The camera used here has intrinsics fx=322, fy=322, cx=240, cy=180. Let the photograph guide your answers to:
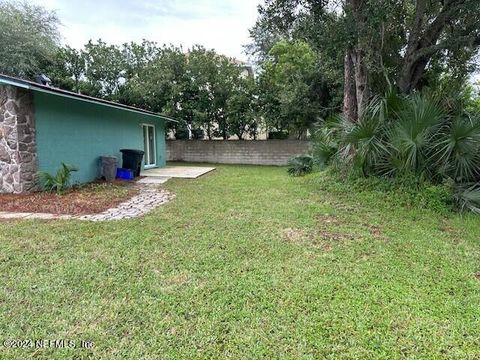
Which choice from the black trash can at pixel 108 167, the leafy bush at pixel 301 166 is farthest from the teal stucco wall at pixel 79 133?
the leafy bush at pixel 301 166

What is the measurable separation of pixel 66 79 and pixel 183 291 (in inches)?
689

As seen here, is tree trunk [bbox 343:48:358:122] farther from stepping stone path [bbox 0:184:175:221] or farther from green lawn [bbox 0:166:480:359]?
stepping stone path [bbox 0:184:175:221]

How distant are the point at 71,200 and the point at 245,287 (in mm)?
5393

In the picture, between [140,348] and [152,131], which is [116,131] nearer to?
[152,131]

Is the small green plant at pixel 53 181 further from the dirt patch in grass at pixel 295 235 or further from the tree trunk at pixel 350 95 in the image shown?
the tree trunk at pixel 350 95

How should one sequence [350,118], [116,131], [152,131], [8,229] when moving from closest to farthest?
[8,229] < [350,118] < [116,131] < [152,131]

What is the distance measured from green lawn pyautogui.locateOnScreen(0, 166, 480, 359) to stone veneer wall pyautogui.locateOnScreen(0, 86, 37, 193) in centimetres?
266

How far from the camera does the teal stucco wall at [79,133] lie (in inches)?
310

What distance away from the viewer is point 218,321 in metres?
2.61

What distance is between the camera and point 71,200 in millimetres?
7008

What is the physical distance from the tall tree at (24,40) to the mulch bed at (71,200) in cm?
1181

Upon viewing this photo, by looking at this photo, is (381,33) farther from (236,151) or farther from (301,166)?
(236,151)

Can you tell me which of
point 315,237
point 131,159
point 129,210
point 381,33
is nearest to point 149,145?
point 131,159

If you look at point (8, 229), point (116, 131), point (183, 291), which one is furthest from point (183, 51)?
point (183, 291)
